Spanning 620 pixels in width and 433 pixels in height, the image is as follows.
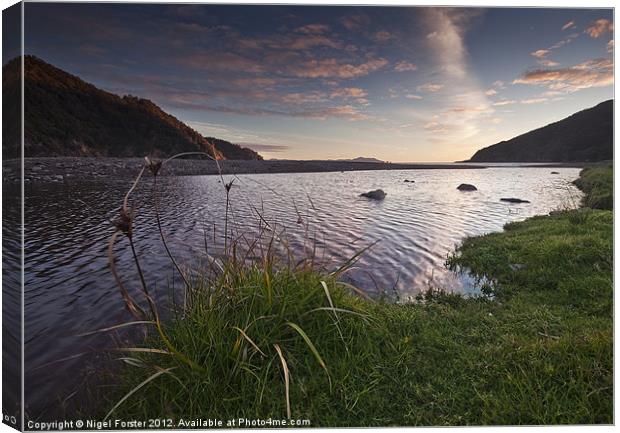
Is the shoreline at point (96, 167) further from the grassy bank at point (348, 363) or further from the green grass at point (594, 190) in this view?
the grassy bank at point (348, 363)

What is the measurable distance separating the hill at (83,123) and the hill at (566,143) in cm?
289

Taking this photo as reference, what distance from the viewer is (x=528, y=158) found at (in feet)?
12.8

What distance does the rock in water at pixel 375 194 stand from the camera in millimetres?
6805

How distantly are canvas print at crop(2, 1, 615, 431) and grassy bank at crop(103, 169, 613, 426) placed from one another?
0.02 meters

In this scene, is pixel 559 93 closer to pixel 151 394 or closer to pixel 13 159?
pixel 151 394

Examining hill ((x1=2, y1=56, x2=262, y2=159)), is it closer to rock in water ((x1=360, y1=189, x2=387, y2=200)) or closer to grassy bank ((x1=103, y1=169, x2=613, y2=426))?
grassy bank ((x1=103, y1=169, x2=613, y2=426))

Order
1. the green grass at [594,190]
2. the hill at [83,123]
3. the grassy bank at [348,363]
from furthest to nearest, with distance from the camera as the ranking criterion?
the green grass at [594,190]
the hill at [83,123]
the grassy bank at [348,363]

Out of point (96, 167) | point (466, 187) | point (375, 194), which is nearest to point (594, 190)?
point (466, 187)

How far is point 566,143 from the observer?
12.1 feet

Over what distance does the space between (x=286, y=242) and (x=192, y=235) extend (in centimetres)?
194

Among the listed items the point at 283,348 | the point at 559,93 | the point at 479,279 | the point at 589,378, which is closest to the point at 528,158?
the point at 559,93

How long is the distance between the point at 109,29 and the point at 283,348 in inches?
116

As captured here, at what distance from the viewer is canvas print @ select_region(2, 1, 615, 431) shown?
7.39ft

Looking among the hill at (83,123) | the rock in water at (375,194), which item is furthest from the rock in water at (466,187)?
the hill at (83,123)
